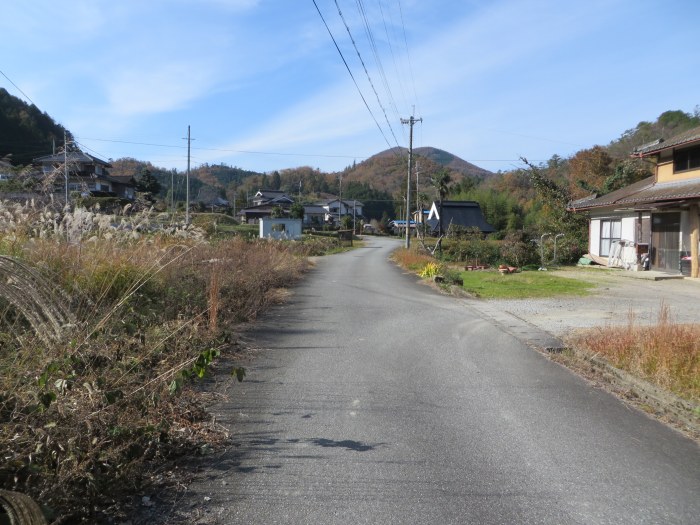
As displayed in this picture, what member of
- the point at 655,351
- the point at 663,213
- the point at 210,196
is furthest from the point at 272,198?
the point at 655,351

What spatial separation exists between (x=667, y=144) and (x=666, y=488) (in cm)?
1983

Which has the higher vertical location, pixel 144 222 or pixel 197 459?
pixel 144 222

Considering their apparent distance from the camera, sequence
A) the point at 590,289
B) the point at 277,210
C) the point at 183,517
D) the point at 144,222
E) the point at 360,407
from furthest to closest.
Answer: the point at 277,210 → the point at 590,289 → the point at 144,222 → the point at 360,407 → the point at 183,517

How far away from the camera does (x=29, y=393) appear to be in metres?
3.42

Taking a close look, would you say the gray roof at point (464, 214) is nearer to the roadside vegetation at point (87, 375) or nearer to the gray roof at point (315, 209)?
the roadside vegetation at point (87, 375)

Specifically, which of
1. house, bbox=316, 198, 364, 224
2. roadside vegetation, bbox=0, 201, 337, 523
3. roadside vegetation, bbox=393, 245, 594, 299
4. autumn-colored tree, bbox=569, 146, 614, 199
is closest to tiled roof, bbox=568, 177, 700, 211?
roadside vegetation, bbox=393, 245, 594, 299

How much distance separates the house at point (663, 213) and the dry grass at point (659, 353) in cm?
1245

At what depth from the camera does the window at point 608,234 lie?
23672 millimetres

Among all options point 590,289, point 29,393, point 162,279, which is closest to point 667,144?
point 590,289

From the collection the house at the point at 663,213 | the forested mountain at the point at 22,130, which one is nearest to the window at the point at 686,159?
the house at the point at 663,213

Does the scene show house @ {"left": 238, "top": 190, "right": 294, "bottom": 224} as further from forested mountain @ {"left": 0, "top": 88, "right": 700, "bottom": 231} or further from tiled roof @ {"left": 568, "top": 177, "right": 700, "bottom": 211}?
tiled roof @ {"left": 568, "top": 177, "right": 700, "bottom": 211}

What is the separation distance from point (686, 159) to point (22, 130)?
4623 cm

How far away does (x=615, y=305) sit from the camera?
1251 cm

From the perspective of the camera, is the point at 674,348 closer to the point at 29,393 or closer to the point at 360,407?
the point at 360,407
